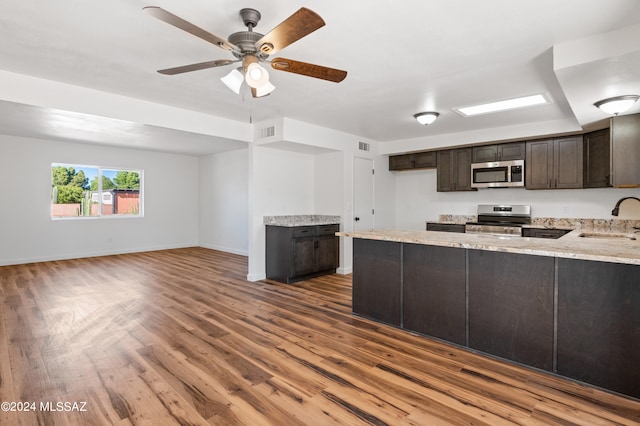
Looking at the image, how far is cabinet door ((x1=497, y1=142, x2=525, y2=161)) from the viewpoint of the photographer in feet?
17.2

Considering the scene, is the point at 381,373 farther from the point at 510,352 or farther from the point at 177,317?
the point at 177,317

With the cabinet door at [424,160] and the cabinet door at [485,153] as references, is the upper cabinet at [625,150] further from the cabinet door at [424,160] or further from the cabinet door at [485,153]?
the cabinet door at [424,160]

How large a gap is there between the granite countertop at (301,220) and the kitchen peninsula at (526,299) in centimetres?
212

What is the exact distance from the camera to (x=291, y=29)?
181 cm

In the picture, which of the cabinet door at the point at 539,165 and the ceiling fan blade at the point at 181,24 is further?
the cabinet door at the point at 539,165

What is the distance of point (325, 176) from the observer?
6.17 meters

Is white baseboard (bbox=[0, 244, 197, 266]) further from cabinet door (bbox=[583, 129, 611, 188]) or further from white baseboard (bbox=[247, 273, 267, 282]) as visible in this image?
cabinet door (bbox=[583, 129, 611, 188])

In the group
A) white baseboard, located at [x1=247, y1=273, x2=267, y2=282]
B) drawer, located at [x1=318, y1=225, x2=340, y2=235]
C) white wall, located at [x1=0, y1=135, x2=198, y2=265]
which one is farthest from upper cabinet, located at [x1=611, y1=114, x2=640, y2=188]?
white wall, located at [x1=0, y1=135, x2=198, y2=265]

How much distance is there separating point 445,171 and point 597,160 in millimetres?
2168

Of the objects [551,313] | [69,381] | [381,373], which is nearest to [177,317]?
[69,381]

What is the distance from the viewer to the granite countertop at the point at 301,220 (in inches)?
211

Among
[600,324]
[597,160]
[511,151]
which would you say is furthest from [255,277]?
[597,160]

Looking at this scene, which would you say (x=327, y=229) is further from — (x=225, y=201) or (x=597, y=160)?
(x=597, y=160)

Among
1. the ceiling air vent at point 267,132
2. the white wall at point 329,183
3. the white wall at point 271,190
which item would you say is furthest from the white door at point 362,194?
the ceiling air vent at point 267,132
